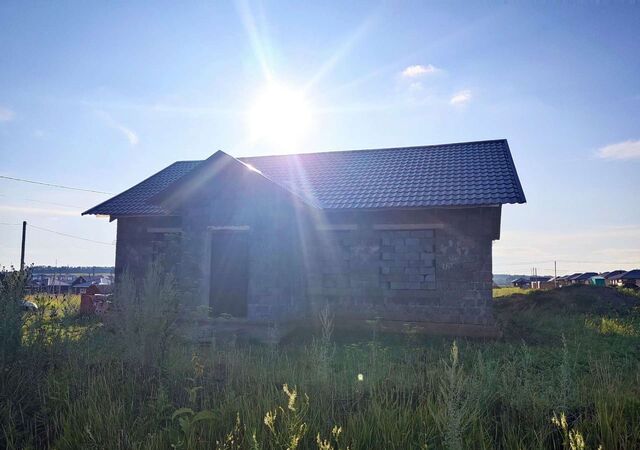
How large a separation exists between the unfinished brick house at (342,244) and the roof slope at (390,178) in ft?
0.25

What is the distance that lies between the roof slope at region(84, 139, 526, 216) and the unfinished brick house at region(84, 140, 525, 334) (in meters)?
0.08

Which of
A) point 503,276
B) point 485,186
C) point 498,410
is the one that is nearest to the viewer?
point 498,410

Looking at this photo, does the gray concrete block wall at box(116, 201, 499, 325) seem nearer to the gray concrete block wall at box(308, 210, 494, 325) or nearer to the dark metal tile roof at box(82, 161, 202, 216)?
the gray concrete block wall at box(308, 210, 494, 325)

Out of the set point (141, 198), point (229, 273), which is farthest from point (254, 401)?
point (141, 198)

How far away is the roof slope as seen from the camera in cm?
1141

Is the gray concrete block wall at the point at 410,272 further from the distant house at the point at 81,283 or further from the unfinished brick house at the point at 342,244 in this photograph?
the distant house at the point at 81,283

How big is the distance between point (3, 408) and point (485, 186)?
10.7m

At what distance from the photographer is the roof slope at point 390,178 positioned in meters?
11.4

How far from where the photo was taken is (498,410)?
459 cm

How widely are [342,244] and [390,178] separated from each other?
9.67 ft

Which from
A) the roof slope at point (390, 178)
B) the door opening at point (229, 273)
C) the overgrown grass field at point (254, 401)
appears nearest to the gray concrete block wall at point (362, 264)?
the roof slope at point (390, 178)

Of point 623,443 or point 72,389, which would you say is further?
point 72,389

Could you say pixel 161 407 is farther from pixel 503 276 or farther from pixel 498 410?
pixel 503 276

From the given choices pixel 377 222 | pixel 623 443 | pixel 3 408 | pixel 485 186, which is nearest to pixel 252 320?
pixel 377 222
